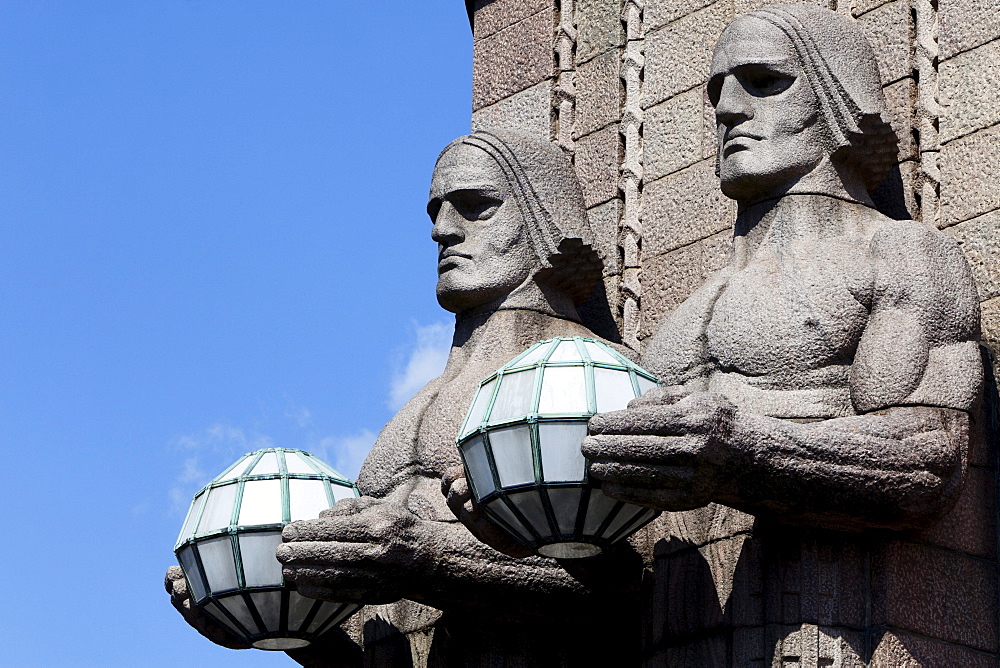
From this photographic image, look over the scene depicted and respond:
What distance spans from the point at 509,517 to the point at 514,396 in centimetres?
47

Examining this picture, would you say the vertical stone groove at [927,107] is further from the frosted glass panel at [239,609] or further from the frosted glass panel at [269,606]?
the frosted glass panel at [239,609]

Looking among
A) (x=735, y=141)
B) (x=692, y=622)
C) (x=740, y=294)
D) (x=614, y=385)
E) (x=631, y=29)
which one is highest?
(x=631, y=29)

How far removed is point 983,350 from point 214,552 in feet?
11.3

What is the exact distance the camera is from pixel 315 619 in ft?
32.7

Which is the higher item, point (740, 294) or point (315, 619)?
point (740, 294)

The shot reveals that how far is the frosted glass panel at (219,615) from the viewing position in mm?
9820

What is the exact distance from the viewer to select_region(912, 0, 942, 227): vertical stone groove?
1000 cm

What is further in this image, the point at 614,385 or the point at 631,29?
the point at 631,29

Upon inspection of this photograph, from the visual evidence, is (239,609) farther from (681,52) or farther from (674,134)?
(681,52)

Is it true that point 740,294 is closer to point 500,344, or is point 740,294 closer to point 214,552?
point 500,344

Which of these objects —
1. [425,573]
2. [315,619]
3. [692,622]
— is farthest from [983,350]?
[315,619]

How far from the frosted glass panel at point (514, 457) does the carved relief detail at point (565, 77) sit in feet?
11.4

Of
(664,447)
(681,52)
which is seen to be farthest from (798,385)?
(681,52)

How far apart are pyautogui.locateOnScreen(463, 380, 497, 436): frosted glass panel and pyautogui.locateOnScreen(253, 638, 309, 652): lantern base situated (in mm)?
1785
